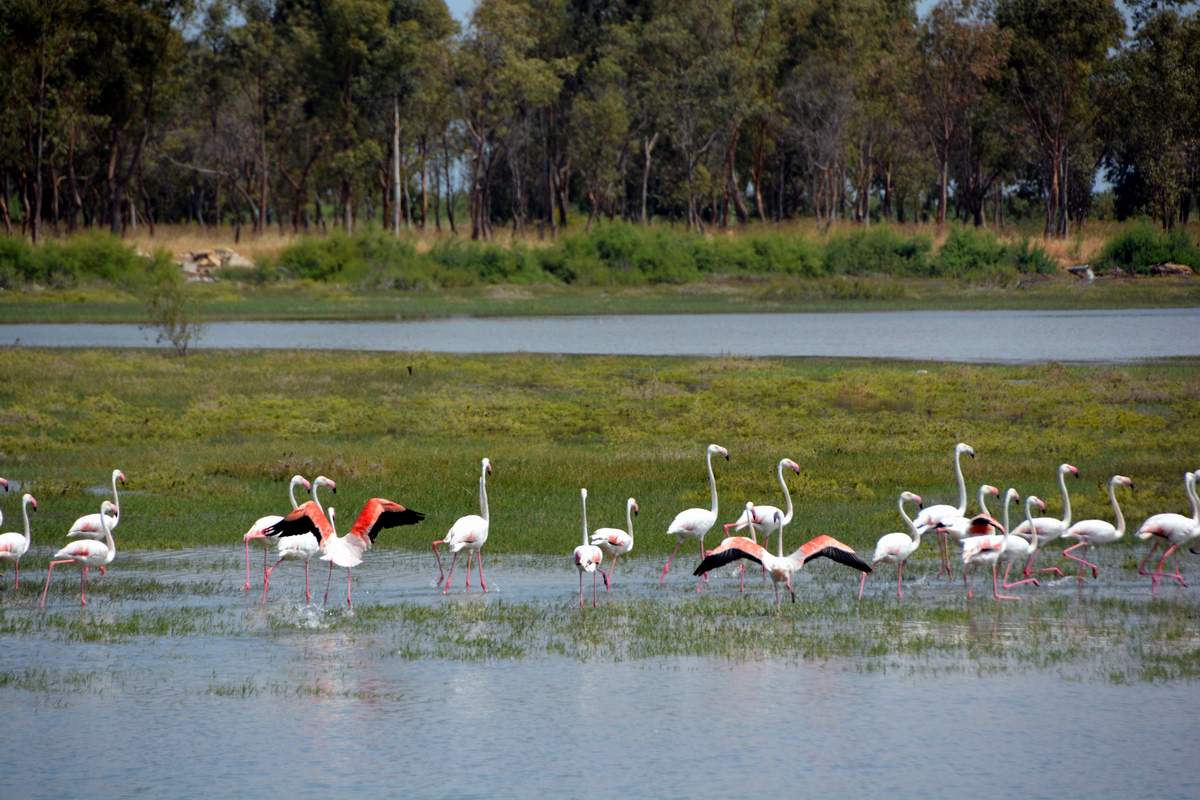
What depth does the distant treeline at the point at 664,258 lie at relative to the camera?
69375 millimetres

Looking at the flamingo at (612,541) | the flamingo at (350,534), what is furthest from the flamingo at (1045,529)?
the flamingo at (350,534)

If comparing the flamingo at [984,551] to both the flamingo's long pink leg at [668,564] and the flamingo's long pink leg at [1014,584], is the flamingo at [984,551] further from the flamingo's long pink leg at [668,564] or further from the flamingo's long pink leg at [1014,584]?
the flamingo's long pink leg at [668,564]

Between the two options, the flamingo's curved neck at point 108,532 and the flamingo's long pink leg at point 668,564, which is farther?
the flamingo's long pink leg at point 668,564

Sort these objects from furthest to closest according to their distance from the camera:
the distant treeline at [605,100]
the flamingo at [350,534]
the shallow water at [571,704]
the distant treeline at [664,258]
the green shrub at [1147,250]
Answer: the distant treeline at [605,100]
the green shrub at [1147,250]
the distant treeline at [664,258]
the flamingo at [350,534]
the shallow water at [571,704]

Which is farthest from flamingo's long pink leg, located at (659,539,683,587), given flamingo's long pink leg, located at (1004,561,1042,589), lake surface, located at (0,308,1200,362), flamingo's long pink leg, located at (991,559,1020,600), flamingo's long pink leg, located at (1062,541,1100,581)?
lake surface, located at (0,308,1200,362)

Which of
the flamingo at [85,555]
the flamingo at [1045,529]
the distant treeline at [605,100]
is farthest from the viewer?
the distant treeline at [605,100]

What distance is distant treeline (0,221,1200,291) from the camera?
69375mm

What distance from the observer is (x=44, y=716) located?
40.4ft

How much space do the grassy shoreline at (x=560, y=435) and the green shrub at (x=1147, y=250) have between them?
37803mm

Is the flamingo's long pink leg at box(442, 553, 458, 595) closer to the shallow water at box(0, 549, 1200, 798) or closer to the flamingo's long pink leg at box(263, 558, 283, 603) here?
the shallow water at box(0, 549, 1200, 798)

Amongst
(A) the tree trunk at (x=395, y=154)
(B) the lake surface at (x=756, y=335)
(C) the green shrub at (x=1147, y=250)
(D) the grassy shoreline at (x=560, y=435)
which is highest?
(A) the tree trunk at (x=395, y=154)

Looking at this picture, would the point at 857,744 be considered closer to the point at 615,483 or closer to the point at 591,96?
the point at 615,483

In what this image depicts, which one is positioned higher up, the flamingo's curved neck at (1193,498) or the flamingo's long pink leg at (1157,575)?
the flamingo's curved neck at (1193,498)

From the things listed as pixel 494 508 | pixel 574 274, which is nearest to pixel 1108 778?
pixel 494 508
